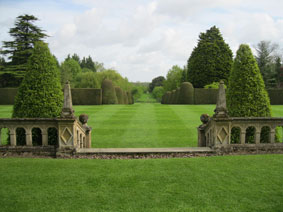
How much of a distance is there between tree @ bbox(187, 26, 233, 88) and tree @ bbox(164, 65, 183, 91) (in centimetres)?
2197

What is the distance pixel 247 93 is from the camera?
874 centimetres

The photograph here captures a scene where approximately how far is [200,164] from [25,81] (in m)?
6.45

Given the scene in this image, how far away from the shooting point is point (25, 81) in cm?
862

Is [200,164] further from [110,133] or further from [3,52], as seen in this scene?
[3,52]

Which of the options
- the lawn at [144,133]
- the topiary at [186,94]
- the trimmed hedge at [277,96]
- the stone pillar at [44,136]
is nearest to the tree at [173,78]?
the topiary at [186,94]

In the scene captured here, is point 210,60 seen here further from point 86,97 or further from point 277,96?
point 86,97

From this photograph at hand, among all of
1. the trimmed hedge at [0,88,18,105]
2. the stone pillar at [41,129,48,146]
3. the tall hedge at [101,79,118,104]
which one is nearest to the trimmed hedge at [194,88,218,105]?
the tall hedge at [101,79,118,104]

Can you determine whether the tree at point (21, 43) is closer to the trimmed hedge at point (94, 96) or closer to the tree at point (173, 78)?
the trimmed hedge at point (94, 96)

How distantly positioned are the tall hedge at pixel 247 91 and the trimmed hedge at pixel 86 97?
26.7 m

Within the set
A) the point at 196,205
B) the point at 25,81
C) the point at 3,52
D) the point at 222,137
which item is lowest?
the point at 196,205

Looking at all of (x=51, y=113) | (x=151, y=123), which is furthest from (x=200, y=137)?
(x=151, y=123)

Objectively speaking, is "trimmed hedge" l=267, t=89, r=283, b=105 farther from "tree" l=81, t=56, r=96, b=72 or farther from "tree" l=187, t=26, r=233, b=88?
"tree" l=81, t=56, r=96, b=72

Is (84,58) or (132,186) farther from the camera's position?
(84,58)

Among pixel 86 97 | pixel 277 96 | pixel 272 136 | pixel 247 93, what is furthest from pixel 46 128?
pixel 277 96
